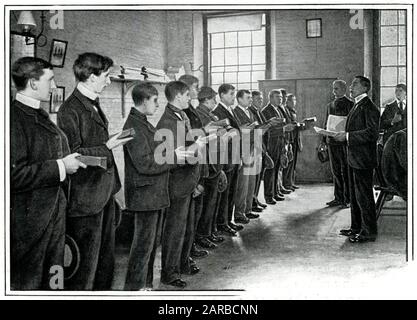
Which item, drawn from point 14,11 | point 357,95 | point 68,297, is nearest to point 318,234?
point 357,95

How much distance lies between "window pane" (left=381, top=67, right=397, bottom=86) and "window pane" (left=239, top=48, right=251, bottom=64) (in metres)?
1.02

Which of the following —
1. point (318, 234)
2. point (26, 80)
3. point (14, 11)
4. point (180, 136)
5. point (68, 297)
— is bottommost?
point (68, 297)

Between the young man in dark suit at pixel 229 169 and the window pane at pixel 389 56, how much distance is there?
1143mm

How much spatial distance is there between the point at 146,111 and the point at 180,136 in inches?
14.1

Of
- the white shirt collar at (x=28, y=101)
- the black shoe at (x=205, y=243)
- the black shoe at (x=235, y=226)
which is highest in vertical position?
the white shirt collar at (x=28, y=101)

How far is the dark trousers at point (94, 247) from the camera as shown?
321cm

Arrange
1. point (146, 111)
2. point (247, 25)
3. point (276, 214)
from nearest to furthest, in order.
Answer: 1. point (146, 111)
2. point (247, 25)
3. point (276, 214)

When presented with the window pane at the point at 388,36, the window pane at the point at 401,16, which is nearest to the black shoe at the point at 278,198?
the window pane at the point at 388,36

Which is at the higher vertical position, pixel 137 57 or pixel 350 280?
pixel 137 57

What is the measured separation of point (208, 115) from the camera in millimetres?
4109

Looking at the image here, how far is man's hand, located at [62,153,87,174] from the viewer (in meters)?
3.13

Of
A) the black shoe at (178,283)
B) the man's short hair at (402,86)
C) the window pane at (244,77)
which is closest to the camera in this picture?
the black shoe at (178,283)

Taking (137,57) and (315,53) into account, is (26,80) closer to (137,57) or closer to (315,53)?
(137,57)

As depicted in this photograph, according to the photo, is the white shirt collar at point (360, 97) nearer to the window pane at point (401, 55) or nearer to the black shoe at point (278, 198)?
the window pane at point (401, 55)
